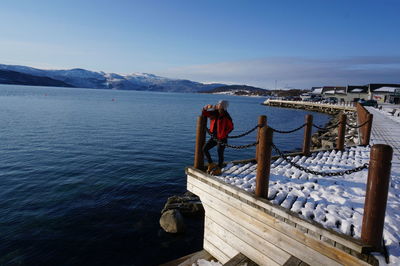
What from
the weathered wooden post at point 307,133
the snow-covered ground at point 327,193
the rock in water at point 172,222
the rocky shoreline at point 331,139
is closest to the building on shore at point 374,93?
the rocky shoreline at point 331,139

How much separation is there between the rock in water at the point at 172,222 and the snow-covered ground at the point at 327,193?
315 cm

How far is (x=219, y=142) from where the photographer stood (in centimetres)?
689

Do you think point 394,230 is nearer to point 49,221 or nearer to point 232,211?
point 232,211

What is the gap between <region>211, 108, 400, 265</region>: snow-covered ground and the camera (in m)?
4.43

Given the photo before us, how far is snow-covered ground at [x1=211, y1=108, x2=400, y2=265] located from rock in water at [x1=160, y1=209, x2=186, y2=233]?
315cm

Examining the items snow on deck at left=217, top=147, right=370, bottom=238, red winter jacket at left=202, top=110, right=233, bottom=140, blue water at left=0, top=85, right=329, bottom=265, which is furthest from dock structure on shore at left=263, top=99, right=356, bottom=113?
red winter jacket at left=202, top=110, right=233, bottom=140

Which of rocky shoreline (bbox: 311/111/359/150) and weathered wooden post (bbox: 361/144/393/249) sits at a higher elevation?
weathered wooden post (bbox: 361/144/393/249)

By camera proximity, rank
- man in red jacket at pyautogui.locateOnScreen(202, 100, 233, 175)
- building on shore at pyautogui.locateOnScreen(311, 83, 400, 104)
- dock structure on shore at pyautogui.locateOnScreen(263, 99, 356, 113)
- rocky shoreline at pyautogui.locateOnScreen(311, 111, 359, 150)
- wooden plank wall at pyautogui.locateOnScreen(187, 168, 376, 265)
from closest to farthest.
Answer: wooden plank wall at pyautogui.locateOnScreen(187, 168, 376, 265) < man in red jacket at pyautogui.locateOnScreen(202, 100, 233, 175) < rocky shoreline at pyautogui.locateOnScreen(311, 111, 359, 150) < dock structure on shore at pyautogui.locateOnScreen(263, 99, 356, 113) < building on shore at pyautogui.locateOnScreen(311, 83, 400, 104)

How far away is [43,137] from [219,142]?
72.0ft

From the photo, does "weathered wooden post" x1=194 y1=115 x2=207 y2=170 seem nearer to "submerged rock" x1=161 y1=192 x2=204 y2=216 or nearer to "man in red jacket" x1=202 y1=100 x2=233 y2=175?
"man in red jacket" x1=202 y1=100 x2=233 y2=175

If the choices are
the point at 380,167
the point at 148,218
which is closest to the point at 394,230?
the point at 380,167

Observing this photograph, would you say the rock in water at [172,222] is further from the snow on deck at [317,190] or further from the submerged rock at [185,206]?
the snow on deck at [317,190]

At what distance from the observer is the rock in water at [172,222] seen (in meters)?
9.21

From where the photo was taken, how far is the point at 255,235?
528 cm
